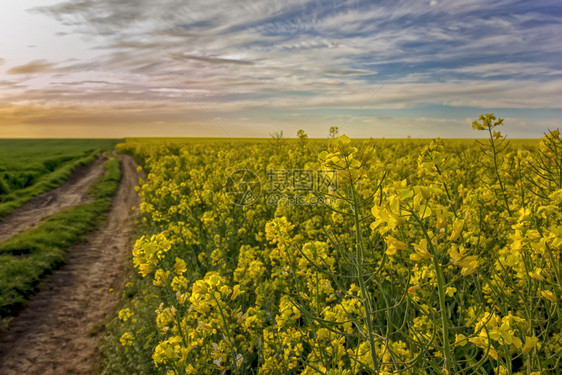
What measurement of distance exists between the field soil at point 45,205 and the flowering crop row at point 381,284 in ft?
21.6

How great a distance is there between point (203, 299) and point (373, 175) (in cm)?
326

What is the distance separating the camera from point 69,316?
598cm

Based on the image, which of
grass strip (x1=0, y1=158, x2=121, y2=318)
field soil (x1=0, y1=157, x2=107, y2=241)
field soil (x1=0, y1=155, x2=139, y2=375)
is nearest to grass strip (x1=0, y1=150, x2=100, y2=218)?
field soil (x1=0, y1=157, x2=107, y2=241)

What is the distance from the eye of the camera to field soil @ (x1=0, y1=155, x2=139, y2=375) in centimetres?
493

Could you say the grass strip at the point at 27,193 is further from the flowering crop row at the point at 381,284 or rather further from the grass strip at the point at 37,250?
the flowering crop row at the point at 381,284

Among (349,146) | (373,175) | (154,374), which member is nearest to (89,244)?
(154,374)

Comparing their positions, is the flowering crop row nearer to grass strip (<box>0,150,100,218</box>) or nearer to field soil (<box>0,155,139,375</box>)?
field soil (<box>0,155,139,375</box>)

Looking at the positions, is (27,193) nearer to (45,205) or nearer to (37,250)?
(45,205)

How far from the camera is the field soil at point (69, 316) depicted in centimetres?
493

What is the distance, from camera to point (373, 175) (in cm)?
506

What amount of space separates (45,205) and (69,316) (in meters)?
9.72

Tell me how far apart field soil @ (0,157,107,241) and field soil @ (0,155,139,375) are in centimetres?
324

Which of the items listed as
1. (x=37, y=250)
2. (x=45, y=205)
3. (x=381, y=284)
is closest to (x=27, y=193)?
(x=45, y=205)

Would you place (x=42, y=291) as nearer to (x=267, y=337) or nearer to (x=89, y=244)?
(x=89, y=244)
